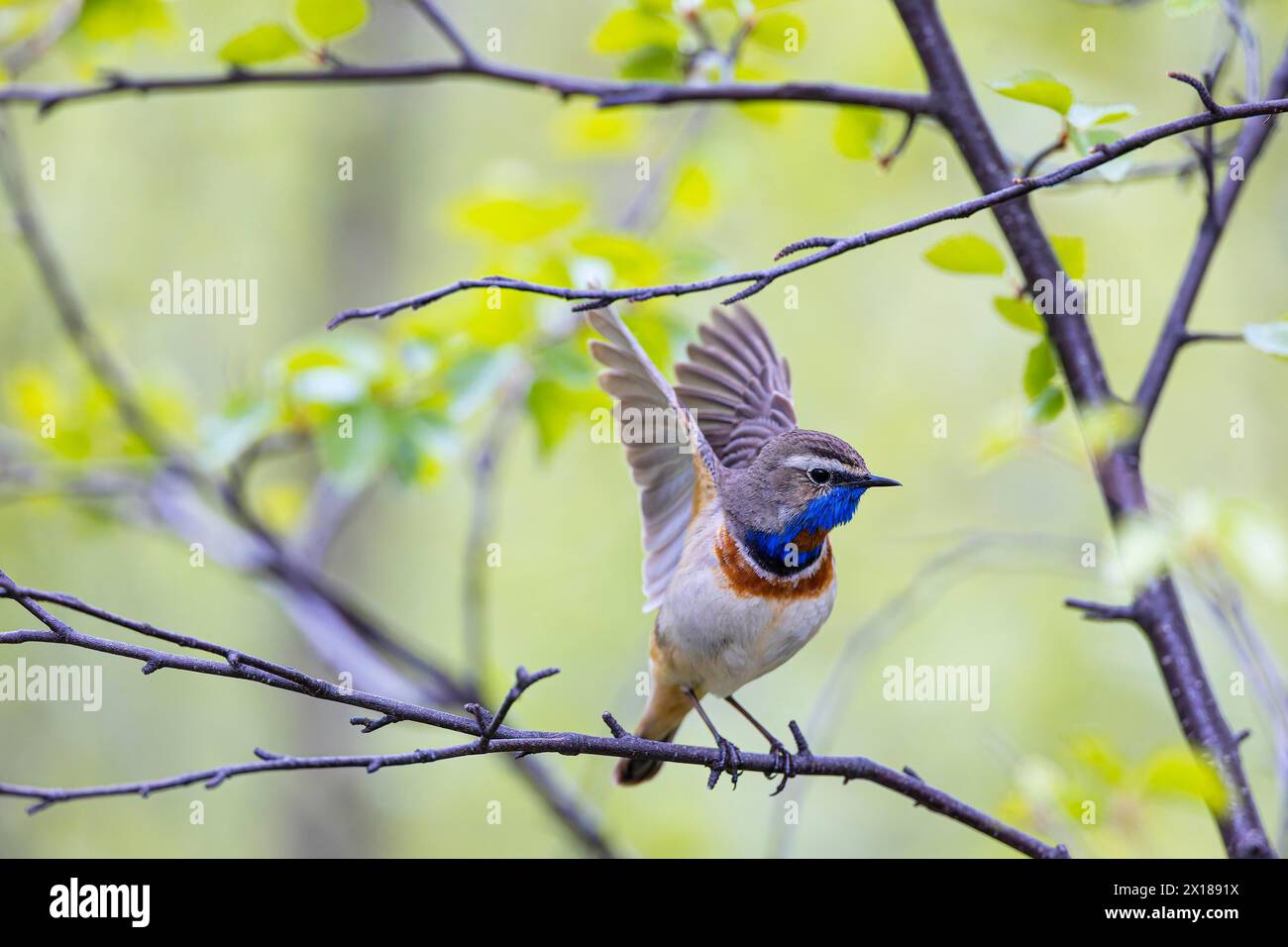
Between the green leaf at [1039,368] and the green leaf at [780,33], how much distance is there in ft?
4.23

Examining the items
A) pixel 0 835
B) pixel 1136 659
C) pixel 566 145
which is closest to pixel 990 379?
pixel 1136 659

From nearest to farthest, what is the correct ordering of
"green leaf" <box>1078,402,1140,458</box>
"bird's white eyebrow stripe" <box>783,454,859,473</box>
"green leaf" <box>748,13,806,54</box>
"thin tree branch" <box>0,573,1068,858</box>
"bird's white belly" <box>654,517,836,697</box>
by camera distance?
"thin tree branch" <box>0,573,1068,858</box> < "green leaf" <box>1078,402,1140,458</box> < "bird's white eyebrow stripe" <box>783,454,859,473</box> < "bird's white belly" <box>654,517,836,697</box> < "green leaf" <box>748,13,806,54</box>

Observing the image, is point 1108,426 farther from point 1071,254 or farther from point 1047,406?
point 1071,254

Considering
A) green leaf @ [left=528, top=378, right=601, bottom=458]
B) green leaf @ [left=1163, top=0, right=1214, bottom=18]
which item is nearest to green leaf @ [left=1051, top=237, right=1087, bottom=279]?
green leaf @ [left=1163, top=0, right=1214, bottom=18]

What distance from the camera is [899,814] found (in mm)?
10578

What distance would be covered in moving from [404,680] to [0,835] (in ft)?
16.7

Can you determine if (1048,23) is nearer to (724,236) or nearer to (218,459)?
(724,236)

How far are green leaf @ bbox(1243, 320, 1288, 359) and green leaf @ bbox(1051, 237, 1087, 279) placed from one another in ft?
1.67

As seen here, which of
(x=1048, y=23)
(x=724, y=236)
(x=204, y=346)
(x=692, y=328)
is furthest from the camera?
(x=204, y=346)

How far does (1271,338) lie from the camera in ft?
8.74

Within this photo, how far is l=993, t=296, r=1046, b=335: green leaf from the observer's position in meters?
3.14

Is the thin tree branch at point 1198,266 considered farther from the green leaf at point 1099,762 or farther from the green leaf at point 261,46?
the green leaf at point 261,46

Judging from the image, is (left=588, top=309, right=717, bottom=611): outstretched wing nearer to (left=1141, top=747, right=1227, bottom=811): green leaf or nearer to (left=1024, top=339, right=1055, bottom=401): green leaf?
(left=1024, top=339, right=1055, bottom=401): green leaf

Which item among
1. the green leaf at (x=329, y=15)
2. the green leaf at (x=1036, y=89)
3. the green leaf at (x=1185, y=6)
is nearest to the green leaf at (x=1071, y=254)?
the green leaf at (x=1036, y=89)
